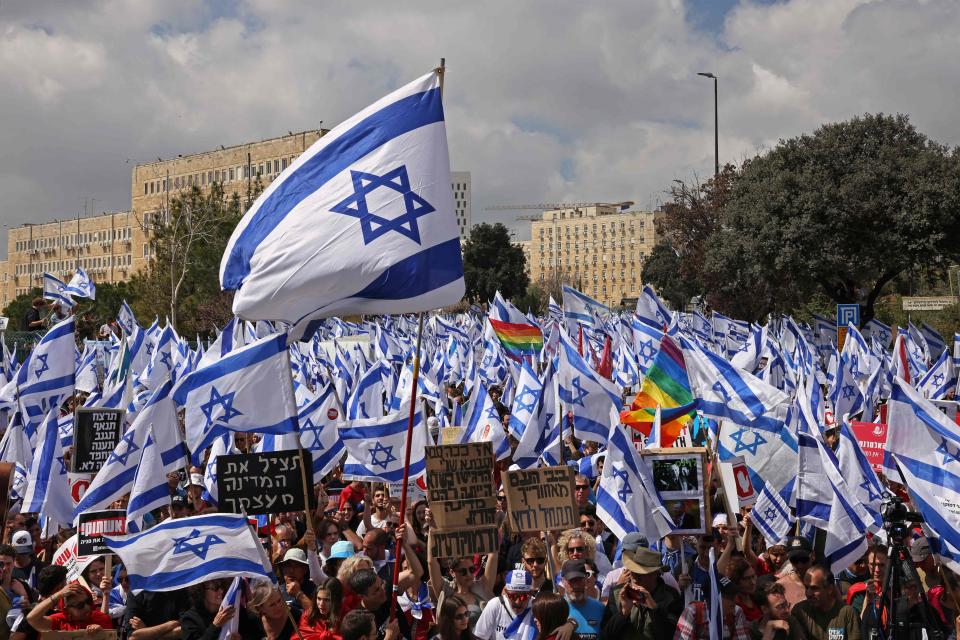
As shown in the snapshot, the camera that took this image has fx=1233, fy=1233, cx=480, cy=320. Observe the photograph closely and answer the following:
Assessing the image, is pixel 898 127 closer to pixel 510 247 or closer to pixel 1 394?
pixel 1 394

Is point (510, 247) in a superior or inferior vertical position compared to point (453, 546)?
superior

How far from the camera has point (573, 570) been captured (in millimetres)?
7539

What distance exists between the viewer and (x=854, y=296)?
42812 mm

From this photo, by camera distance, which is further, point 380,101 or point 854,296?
point 854,296

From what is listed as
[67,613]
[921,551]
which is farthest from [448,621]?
[921,551]

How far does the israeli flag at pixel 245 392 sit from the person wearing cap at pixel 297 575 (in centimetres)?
138

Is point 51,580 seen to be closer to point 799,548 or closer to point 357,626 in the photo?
point 357,626

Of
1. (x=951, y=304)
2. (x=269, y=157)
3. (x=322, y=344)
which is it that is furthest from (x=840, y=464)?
(x=269, y=157)

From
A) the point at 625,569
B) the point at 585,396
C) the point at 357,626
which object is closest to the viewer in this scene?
the point at 357,626

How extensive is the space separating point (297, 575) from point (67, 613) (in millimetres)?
1652

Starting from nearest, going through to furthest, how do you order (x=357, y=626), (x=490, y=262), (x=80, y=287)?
(x=357, y=626)
(x=80, y=287)
(x=490, y=262)

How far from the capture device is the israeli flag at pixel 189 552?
304 inches

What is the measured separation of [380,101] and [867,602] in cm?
450

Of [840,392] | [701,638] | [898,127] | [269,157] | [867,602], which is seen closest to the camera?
[701,638]
